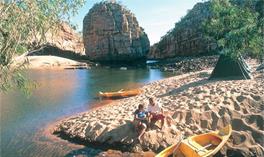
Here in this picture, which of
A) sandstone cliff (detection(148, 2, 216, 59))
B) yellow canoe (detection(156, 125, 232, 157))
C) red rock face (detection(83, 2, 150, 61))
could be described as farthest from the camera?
sandstone cliff (detection(148, 2, 216, 59))

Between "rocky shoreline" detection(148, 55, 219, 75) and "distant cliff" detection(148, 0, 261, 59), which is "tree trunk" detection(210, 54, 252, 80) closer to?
"rocky shoreline" detection(148, 55, 219, 75)

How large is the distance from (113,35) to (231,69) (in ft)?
270

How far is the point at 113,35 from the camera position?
11325 centimetres

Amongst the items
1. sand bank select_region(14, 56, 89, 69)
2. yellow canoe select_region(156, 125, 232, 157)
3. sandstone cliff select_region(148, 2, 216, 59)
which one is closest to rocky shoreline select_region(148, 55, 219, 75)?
sand bank select_region(14, 56, 89, 69)

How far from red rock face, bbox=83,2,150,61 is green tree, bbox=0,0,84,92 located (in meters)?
96.7

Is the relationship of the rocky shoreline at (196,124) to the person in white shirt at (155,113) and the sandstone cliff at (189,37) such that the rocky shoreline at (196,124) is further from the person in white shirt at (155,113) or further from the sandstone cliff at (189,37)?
the sandstone cliff at (189,37)

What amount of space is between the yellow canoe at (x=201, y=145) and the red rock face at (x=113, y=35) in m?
94.3

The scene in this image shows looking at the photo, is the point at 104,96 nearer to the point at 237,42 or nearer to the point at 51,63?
the point at 237,42

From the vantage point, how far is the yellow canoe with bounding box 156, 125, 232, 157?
51.1 feet

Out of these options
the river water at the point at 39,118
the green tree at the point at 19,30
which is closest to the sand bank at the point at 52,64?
the river water at the point at 39,118

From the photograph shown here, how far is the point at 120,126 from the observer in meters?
20.2

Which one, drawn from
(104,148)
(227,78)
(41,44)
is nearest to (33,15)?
(41,44)

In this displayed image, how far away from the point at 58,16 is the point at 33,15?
5.66 feet

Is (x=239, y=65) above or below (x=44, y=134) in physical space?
above
